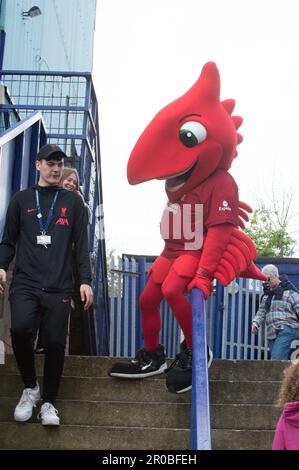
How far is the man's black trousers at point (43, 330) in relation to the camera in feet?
17.0

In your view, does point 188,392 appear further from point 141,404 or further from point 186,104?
point 186,104

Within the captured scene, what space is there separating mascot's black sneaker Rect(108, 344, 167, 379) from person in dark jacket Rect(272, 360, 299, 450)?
2.18m

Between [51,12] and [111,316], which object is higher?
[51,12]

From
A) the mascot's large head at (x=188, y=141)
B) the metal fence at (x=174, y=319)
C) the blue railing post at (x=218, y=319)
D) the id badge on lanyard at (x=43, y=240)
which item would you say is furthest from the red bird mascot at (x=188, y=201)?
the blue railing post at (x=218, y=319)

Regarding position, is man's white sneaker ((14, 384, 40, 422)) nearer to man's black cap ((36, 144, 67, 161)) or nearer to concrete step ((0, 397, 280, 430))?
concrete step ((0, 397, 280, 430))

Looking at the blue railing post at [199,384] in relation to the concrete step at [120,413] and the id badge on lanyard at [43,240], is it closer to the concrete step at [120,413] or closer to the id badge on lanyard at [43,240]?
the concrete step at [120,413]

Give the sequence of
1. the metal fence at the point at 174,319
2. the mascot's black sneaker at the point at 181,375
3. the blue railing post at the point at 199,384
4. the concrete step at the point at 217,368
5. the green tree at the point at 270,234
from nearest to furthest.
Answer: the blue railing post at the point at 199,384 → the mascot's black sneaker at the point at 181,375 → the concrete step at the point at 217,368 → the metal fence at the point at 174,319 → the green tree at the point at 270,234

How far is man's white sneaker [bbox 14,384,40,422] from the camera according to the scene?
16.9 ft

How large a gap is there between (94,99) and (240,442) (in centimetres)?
503

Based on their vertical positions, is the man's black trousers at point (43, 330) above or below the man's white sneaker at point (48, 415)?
above

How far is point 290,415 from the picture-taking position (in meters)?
3.62
